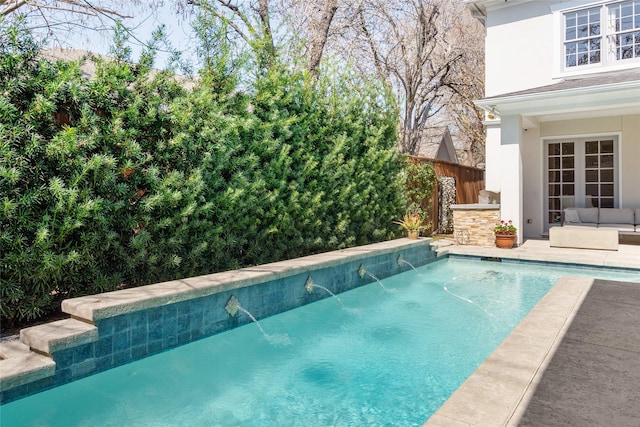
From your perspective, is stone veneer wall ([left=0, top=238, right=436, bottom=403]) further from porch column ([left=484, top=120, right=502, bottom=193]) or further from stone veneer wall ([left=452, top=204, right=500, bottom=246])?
porch column ([left=484, top=120, right=502, bottom=193])

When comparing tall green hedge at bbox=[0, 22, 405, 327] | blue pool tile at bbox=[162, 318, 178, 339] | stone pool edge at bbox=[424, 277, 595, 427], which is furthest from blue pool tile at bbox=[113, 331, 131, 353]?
stone pool edge at bbox=[424, 277, 595, 427]

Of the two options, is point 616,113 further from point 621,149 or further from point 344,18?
point 344,18

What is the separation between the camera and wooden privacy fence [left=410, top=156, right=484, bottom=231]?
12.5m

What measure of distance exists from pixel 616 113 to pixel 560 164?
201 cm

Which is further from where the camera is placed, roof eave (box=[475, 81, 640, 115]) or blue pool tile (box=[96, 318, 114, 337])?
roof eave (box=[475, 81, 640, 115])

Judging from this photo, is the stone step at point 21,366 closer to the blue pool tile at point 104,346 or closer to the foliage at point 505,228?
the blue pool tile at point 104,346

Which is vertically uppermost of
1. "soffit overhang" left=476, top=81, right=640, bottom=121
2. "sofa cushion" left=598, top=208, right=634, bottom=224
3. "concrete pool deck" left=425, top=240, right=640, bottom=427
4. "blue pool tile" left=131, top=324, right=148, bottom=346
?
"soffit overhang" left=476, top=81, right=640, bottom=121

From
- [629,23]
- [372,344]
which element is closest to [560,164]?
[629,23]

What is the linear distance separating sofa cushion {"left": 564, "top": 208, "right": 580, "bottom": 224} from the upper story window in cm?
389

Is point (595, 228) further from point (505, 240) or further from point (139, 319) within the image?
point (139, 319)

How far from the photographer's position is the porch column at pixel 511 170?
1009 centimetres

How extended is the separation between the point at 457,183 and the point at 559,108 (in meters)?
4.78

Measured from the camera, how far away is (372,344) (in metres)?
4.61

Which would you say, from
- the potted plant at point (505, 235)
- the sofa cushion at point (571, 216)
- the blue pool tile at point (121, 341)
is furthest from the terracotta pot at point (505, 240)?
the blue pool tile at point (121, 341)
